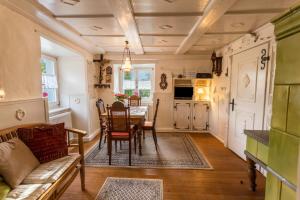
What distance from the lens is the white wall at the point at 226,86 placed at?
2510 millimetres

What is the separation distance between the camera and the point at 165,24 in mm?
2564

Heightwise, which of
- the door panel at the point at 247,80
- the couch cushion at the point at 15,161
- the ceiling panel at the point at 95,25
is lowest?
the couch cushion at the point at 15,161

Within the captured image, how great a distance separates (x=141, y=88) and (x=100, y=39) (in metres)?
2.39

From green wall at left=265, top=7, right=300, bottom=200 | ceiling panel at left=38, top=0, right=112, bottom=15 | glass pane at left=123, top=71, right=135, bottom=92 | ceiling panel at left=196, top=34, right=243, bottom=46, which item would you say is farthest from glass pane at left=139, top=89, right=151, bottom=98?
green wall at left=265, top=7, right=300, bottom=200

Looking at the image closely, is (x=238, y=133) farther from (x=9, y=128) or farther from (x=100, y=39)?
(x=9, y=128)

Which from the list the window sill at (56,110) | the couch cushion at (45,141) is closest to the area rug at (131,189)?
the couch cushion at (45,141)

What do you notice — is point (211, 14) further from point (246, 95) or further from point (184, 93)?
point (184, 93)

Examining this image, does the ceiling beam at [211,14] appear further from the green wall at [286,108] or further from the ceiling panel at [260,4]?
the green wall at [286,108]

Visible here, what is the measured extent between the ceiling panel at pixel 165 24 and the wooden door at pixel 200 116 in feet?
8.50

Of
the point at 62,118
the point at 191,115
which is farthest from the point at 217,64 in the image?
the point at 62,118

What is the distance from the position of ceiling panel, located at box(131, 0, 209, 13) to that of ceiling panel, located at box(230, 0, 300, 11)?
1.25ft

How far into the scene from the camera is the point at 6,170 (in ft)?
4.73

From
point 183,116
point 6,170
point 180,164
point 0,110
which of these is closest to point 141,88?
point 183,116

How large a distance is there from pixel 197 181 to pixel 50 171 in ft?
6.13
